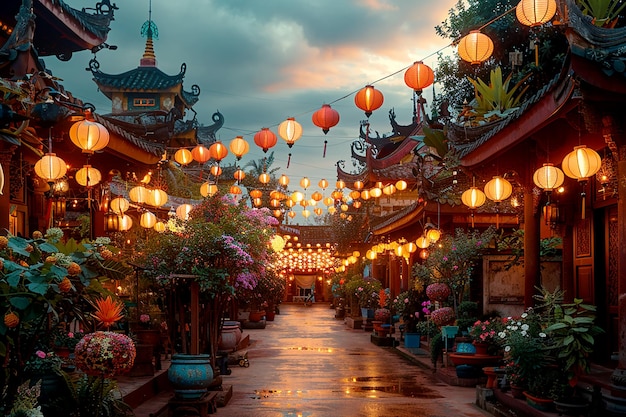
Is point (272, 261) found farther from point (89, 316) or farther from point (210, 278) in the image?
point (89, 316)

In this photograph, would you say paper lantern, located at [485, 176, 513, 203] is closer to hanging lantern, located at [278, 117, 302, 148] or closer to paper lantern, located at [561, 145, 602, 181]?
paper lantern, located at [561, 145, 602, 181]

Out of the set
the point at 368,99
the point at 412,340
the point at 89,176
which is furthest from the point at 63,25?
the point at 412,340

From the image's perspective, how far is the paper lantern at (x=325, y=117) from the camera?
47.4 ft

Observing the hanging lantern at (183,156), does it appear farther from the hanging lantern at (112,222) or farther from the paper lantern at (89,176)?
the paper lantern at (89,176)

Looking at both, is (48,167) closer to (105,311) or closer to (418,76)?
(105,311)

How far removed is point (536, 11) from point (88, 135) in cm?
626

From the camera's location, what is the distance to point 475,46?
11.1m

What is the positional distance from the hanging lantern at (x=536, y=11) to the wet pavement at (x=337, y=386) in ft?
18.0

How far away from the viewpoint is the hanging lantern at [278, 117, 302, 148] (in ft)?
51.6

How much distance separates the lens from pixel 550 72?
16844mm

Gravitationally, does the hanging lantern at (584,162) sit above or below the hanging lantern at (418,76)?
below

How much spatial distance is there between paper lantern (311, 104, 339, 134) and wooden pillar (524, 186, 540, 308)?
401cm

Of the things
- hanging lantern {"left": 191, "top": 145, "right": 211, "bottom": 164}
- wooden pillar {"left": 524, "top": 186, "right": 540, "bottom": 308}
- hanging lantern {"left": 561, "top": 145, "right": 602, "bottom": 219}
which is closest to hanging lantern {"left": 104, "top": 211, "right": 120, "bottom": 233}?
hanging lantern {"left": 191, "top": 145, "right": 211, "bottom": 164}

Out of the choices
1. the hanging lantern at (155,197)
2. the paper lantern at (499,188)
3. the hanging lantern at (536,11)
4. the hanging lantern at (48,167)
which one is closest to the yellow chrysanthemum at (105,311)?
the hanging lantern at (48,167)
